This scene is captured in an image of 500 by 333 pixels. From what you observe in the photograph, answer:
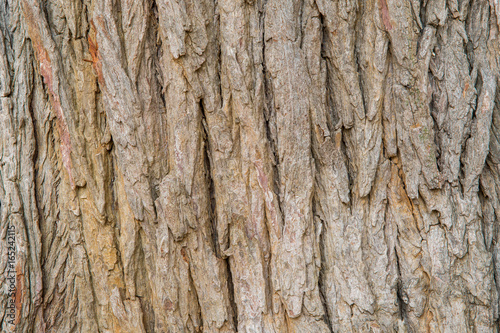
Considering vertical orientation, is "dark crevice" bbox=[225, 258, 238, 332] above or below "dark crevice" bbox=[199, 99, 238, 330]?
below

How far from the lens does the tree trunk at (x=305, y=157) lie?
67.3 inches

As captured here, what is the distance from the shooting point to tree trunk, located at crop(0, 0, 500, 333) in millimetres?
1709

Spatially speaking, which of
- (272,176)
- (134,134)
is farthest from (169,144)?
(272,176)

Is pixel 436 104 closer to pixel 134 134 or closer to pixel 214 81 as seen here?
pixel 214 81

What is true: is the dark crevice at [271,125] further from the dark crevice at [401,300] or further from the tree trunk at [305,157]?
the dark crevice at [401,300]

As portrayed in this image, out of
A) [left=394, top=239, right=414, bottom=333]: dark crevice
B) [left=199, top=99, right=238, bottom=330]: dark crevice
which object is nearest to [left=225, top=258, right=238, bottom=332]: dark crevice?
[left=199, top=99, right=238, bottom=330]: dark crevice

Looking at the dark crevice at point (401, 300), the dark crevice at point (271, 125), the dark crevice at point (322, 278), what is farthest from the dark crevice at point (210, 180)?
the dark crevice at point (401, 300)

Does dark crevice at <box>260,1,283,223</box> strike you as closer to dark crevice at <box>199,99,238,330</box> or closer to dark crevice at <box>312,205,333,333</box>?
dark crevice at <box>312,205,333,333</box>

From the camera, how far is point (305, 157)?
172cm

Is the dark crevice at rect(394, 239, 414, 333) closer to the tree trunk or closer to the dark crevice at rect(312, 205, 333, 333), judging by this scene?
the tree trunk

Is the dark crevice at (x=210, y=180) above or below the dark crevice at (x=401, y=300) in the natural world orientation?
above

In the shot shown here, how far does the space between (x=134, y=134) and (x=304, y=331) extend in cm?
117

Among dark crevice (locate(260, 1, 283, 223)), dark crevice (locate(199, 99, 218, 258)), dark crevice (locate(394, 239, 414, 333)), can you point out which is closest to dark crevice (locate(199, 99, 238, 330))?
dark crevice (locate(199, 99, 218, 258))

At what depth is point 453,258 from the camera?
1.72 meters
